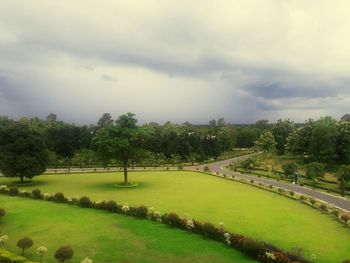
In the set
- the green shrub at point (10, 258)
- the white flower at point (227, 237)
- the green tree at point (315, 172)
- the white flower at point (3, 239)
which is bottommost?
the white flower at point (227, 237)

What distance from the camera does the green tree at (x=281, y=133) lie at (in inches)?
3735

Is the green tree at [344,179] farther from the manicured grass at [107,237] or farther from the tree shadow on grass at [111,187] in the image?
the manicured grass at [107,237]

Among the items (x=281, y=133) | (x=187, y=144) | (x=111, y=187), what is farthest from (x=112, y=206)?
(x=281, y=133)

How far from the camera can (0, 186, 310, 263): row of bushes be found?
19469 millimetres

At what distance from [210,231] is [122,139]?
25.3 meters

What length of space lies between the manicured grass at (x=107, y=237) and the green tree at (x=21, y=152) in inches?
589

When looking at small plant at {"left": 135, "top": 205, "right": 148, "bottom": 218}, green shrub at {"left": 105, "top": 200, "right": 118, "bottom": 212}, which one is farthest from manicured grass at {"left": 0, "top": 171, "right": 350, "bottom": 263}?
green shrub at {"left": 105, "top": 200, "right": 118, "bottom": 212}

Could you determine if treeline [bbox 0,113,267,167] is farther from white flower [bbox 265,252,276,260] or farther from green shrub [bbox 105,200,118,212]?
white flower [bbox 265,252,276,260]

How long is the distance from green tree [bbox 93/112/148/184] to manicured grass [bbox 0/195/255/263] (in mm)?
15842

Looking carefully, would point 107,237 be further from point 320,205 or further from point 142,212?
point 320,205

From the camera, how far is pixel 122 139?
153ft

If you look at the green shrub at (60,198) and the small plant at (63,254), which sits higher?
the green shrub at (60,198)

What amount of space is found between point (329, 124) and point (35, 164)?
49.9 m

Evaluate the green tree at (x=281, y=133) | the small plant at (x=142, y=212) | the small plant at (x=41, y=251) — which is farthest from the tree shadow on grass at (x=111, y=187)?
the green tree at (x=281, y=133)
